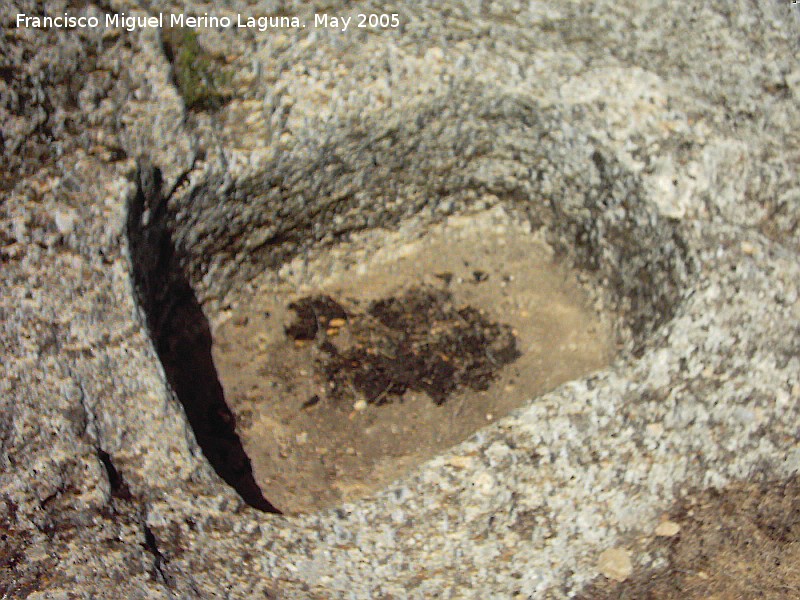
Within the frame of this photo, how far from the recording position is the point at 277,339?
212 centimetres

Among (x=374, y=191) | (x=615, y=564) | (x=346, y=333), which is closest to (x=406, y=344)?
(x=346, y=333)

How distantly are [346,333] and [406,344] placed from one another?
6.1 inches

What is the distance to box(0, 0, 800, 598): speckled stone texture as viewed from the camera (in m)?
1.56

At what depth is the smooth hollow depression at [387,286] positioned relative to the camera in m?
1.89

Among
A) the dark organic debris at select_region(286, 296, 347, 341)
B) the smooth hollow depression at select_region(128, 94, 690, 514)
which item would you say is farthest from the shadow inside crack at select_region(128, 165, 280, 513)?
the dark organic debris at select_region(286, 296, 347, 341)

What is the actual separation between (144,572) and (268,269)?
0.84 metres

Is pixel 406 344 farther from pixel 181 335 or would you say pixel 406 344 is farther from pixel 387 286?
pixel 181 335

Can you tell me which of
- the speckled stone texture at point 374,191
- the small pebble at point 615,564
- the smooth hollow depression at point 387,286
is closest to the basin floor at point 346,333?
the smooth hollow depression at point 387,286

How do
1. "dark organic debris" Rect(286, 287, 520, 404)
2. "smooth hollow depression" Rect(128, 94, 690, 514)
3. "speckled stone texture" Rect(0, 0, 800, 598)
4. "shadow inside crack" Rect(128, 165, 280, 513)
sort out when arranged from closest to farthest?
"speckled stone texture" Rect(0, 0, 800, 598)
"shadow inside crack" Rect(128, 165, 280, 513)
"smooth hollow depression" Rect(128, 94, 690, 514)
"dark organic debris" Rect(286, 287, 520, 404)

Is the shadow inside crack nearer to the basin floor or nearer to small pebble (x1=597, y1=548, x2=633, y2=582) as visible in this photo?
the basin floor

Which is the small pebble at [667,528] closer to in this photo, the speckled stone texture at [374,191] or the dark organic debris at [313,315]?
the speckled stone texture at [374,191]

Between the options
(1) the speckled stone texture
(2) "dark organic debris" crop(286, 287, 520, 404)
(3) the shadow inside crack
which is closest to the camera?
(1) the speckled stone texture

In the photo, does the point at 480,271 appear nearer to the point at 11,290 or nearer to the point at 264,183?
the point at 264,183

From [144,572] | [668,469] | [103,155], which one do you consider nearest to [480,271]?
[668,469]
